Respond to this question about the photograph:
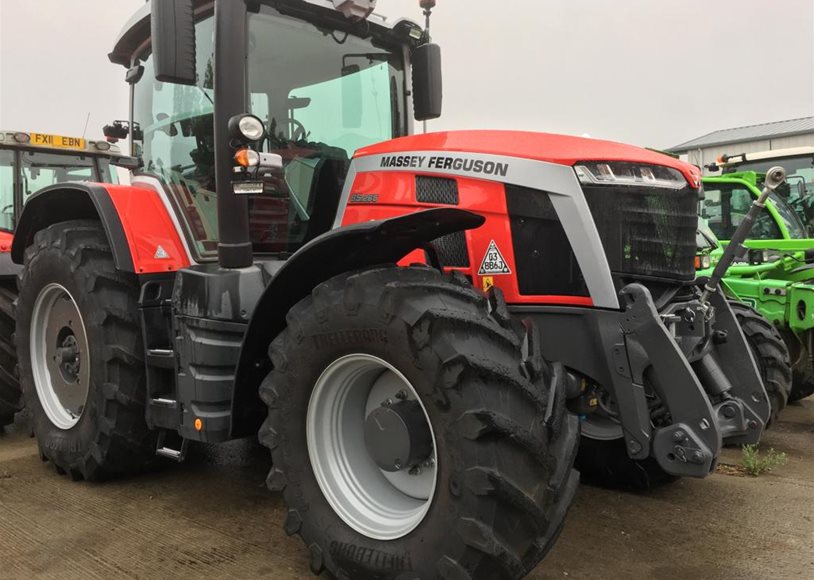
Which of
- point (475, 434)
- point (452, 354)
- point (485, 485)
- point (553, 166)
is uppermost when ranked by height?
point (553, 166)

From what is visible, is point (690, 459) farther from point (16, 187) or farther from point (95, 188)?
point (16, 187)

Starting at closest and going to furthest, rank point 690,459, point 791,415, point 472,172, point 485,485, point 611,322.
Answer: point 485,485 < point 690,459 < point 611,322 < point 472,172 < point 791,415

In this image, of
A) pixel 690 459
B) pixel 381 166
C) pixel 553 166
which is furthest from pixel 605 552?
pixel 381 166

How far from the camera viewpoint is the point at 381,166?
2975 millimetres

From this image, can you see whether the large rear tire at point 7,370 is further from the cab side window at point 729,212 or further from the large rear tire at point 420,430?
the cab side window at point 729,212

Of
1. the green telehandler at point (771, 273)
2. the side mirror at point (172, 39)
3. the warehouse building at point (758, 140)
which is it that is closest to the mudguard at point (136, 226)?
the side mirror at point (172, 39)

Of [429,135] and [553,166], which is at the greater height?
[429,135]

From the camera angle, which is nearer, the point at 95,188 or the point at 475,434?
the point at 475,434

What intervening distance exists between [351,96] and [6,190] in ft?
13.2

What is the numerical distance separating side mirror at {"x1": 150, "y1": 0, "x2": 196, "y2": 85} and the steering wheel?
2.26 ft

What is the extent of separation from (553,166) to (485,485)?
1.18 m

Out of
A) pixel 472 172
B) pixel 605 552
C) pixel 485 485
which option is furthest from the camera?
pixel 605 552

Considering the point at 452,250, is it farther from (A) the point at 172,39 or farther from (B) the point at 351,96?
(A) the point at 172,39

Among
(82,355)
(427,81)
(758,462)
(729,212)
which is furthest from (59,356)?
(729,212)
